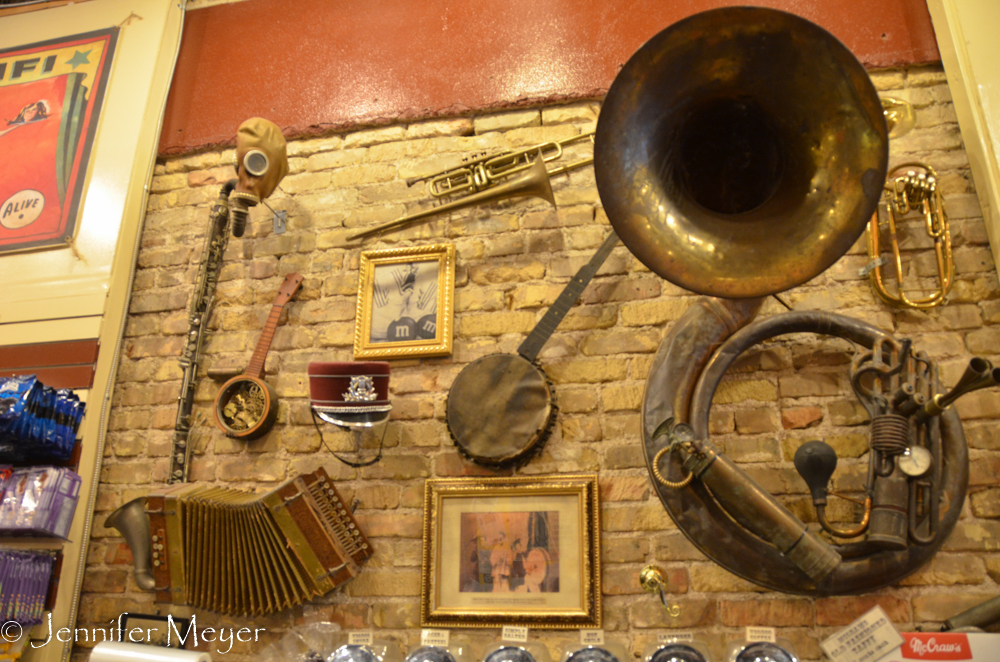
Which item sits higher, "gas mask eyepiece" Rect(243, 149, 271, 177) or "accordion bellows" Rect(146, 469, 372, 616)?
"gas mask eyepiece" Rect(243, 149, 271, 177)

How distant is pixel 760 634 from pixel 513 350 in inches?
43.4

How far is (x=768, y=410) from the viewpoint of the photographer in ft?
6.88

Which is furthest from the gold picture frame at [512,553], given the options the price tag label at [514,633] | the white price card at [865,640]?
the white price card at [865,640]

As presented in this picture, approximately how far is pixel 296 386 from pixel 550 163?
122cm

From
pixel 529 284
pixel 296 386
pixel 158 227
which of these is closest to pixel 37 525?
pixel 296 386

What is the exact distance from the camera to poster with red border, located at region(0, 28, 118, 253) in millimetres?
2867

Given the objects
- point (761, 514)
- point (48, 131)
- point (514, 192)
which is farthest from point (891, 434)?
point (48, 131)

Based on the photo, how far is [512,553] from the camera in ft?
6.83

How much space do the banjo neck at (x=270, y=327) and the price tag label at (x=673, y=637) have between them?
156 cm

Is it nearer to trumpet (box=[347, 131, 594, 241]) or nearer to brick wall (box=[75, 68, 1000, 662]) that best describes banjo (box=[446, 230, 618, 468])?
brick wall (box=[75, 68, 1000, 662])

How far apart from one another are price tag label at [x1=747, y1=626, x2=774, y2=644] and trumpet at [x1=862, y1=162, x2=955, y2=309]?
104cm

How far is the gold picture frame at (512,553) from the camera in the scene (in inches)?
79.0

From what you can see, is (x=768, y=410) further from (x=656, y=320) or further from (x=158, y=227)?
(x=158, y=227)

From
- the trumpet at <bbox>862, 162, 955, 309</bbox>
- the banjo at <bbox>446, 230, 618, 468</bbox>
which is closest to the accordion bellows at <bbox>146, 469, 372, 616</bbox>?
the banjo at <bbox>446, 230, 618, 468</bbox>
